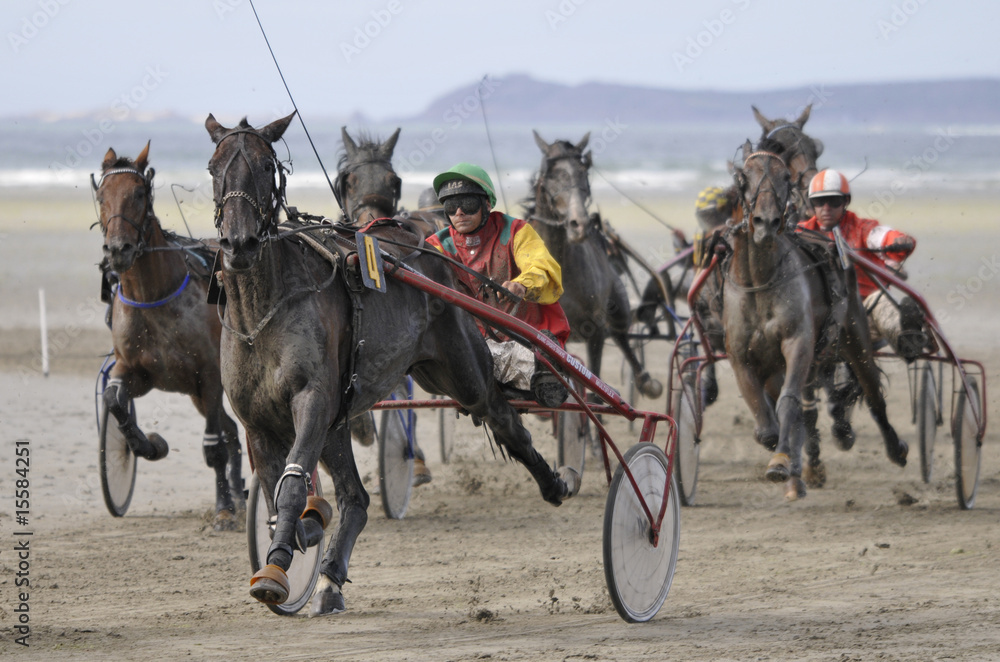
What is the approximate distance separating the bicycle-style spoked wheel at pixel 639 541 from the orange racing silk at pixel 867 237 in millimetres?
3322

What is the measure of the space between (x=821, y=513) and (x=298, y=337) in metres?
4.72

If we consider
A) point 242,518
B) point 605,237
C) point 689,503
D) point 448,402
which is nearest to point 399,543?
point 242,518

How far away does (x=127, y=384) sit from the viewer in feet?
23.8

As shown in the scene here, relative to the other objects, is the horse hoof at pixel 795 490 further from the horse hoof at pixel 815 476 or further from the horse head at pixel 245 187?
the horse head at pixel 245 187

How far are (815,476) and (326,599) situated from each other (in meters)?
5.16

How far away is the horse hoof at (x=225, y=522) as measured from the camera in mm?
7355

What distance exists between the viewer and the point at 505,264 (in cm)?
569

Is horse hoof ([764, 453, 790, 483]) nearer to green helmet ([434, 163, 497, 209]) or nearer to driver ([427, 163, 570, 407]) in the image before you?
driver ([427, 163, 570, 407])

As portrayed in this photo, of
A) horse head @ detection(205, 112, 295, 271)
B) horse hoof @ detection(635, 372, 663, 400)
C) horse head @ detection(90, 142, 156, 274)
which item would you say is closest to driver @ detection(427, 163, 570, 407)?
horse head @ detection(205, 112, 295, 271)

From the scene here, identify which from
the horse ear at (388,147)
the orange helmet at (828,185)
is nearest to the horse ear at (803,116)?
the orange helmet at (828,185)

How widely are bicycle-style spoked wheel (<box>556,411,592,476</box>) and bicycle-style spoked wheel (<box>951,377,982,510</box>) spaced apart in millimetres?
2509

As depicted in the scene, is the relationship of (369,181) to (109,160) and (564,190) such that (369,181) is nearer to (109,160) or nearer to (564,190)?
(564,190)

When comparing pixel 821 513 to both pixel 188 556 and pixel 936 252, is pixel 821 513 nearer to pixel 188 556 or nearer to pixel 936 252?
pixel 188 556

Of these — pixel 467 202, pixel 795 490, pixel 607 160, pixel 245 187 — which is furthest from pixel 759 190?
pixel 607 160
